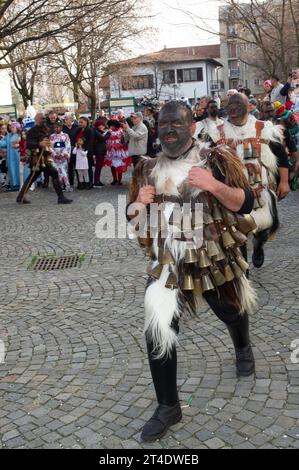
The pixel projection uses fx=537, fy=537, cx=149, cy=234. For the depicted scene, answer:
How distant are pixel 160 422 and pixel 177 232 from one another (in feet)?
3.58

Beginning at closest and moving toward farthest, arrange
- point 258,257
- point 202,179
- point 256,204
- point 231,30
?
point 202,179 → point 256,204 → point 258,257 → point 231,30

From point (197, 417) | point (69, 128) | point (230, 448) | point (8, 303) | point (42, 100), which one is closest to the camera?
point (230, 448)

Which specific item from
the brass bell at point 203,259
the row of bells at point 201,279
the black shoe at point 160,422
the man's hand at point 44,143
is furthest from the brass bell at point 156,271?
the man's hand at point 44,143

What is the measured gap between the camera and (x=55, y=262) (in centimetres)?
702

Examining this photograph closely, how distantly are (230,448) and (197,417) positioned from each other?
1.20 ft

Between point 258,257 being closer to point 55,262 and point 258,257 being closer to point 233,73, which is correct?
point 55,262

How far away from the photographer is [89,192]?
1284 centimetres

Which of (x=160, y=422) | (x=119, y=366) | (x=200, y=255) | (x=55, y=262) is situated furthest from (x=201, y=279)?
(x=55, y=262)

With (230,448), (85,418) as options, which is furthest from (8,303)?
(230,448)

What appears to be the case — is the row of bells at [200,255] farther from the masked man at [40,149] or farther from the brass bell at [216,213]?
the masked man at [40,149]

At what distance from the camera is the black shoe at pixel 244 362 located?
367 cm

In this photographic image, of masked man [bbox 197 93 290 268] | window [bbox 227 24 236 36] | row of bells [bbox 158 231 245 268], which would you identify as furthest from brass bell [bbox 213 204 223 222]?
window [bbox 227 24 236 36]

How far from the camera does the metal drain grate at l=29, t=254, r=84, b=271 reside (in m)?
6.78

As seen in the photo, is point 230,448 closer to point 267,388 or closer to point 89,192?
point 267,388
